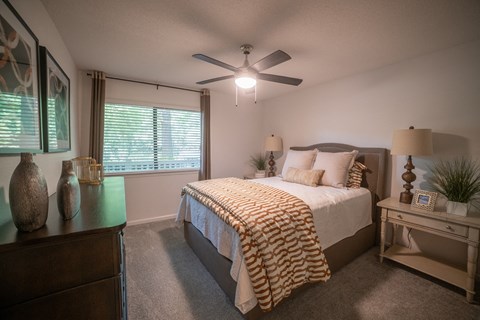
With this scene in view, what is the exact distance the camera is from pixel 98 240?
0.87 meters

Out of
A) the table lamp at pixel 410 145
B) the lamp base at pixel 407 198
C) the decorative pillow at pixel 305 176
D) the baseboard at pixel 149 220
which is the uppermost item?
the table lamp at pixel 410 145

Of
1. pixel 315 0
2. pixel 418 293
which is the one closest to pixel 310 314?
pixel 418 293

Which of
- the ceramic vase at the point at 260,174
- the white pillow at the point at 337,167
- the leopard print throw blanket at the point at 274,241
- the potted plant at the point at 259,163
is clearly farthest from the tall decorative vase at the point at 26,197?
the potted plant at the point at 259,163

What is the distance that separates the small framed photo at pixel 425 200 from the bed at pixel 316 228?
472 mm

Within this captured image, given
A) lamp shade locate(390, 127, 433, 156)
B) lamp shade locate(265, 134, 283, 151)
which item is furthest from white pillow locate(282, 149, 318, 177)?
lamp shade locate(390, 127, 433, 156)

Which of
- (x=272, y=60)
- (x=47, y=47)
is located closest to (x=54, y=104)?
(x=47, y=47)

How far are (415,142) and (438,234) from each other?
2.97 feet

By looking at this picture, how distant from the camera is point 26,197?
0.81 metres

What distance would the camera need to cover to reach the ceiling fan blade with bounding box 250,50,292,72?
5.15 feet

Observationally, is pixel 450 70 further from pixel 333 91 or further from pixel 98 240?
pixel 98 240

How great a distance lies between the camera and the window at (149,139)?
312 centimetres

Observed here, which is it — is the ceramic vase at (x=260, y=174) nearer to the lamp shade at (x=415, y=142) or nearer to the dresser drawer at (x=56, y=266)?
the lamp shade at (x=415, y=142)

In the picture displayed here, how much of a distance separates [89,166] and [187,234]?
4.53ft

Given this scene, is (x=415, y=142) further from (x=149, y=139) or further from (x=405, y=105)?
(x=149, y=139)
